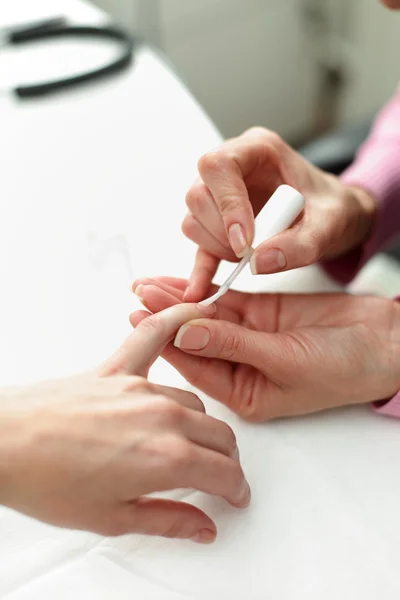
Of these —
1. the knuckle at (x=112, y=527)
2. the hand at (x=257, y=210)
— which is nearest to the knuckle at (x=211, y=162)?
the hand at (x=257, y=210)

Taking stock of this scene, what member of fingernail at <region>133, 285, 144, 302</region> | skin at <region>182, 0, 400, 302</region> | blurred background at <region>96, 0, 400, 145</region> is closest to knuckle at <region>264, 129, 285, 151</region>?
skin at <region>182, 0, 400, 302</region>

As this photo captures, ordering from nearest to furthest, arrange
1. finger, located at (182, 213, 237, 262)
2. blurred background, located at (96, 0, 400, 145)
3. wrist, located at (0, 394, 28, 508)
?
wrist, located at (0, 394, 28, 508)
finger, located at (182, 213, 237, 262)
blurred background, located at (96, 0, 400, 145)

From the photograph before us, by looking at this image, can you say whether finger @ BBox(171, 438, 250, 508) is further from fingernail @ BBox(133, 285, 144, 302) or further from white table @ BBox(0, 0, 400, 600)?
fingernail @ BBox(133, 285, 144, 302)

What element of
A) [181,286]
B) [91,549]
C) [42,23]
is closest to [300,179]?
[181,286]

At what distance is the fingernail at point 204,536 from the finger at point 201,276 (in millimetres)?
206

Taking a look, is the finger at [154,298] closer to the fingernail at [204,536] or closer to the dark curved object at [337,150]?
the fingernail at [204,536]

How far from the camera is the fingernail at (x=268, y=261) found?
509 mm

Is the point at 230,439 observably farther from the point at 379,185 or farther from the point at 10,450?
the point at 379,185

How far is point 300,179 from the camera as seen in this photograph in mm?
622

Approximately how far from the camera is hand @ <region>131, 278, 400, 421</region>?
1.63 feet

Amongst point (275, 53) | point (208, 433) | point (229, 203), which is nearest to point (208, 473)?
point (208, 433)

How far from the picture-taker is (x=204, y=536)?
42 centimetres

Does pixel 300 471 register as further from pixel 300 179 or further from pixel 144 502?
pixel 300 179

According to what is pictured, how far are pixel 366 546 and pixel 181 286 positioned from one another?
268mm
